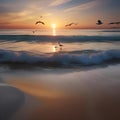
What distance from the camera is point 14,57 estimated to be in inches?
530

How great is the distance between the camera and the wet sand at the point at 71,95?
4.98 meters

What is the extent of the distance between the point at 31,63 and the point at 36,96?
19.6 feet

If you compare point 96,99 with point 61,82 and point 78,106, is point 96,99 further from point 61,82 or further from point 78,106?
point 61,82

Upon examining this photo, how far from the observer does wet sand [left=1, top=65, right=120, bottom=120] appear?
16.4 feet

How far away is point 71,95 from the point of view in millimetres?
6242

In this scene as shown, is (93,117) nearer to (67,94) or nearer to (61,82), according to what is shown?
(67,94)

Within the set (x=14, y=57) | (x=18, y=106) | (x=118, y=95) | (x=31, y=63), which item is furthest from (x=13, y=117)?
(x=14, y=57)

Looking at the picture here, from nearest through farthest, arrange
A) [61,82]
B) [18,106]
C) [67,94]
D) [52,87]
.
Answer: [18,106] → [67,94] → [52,87] → [61,82]

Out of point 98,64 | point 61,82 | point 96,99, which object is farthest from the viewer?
point 98,64

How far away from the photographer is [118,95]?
6.25 meters

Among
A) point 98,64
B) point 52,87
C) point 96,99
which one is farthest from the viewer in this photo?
point 98,64

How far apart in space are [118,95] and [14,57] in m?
8.45

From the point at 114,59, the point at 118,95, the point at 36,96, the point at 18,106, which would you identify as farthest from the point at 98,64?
the point at 18,106

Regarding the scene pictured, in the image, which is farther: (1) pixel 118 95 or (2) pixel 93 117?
(1) pixel 118 95
